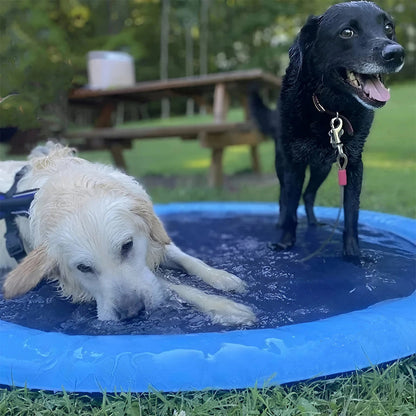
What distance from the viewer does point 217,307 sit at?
225cm

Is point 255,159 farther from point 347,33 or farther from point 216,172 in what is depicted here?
point 347,33

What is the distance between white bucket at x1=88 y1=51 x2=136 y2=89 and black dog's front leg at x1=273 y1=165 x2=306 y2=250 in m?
5.19

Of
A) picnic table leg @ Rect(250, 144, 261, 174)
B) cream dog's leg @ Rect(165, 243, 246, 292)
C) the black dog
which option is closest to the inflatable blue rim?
cream dog's leg @ Rect(165, 243, 246, 292)

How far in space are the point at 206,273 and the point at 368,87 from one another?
1.32 m


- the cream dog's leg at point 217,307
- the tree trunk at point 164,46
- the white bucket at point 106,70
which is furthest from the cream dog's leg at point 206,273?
the tree trunk at point 164,46

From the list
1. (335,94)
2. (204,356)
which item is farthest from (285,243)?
(204,356)

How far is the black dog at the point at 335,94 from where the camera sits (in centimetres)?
235

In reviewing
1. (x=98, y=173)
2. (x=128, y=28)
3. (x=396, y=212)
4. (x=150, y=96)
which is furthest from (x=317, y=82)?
(x=128, y=28)

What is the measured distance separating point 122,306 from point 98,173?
0.82 meters

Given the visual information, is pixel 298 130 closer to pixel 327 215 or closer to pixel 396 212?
pixel 327 215

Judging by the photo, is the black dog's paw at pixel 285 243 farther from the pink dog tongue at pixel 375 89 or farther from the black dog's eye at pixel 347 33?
the black dog's eye at pixel 347 33

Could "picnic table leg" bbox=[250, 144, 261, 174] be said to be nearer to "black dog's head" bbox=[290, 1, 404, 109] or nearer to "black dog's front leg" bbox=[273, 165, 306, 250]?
"black dog's front leg" bbox=[273, 165, 306, 250]

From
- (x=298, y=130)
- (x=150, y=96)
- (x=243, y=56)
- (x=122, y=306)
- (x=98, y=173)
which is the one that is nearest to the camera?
(x=122, y=306)

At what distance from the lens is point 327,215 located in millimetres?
4164
